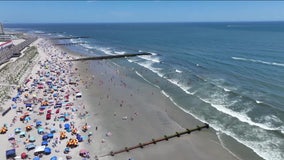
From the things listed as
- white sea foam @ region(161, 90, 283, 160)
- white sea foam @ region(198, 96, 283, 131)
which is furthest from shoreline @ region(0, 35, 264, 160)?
white sea foam @ region(198, 96, 283, 131)

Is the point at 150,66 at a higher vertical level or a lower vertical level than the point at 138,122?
higher

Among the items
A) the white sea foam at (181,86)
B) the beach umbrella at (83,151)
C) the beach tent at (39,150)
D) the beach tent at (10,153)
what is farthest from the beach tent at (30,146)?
the white sea foam at (181,86)

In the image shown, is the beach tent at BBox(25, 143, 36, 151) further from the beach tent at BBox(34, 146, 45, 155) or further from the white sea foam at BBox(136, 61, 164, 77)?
the white sea foam at BBox(136, 61, 164, 77)

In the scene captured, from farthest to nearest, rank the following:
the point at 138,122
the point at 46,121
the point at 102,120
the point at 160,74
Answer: the point at 160,74 < the point at 102,120 < the point at 138,122 < the point at 46,121

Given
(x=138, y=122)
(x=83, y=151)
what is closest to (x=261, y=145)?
(x=138, y=122)

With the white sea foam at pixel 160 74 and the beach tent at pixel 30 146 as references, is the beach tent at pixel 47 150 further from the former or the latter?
the white sea foam at pixel 160 74

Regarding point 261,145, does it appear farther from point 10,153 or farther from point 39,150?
point 10,153

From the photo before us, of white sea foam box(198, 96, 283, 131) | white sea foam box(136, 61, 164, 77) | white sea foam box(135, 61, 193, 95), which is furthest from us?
white sea foam box(136, 61, 164, 77)

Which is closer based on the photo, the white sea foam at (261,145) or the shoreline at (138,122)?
the white sea foam at (261,145)
